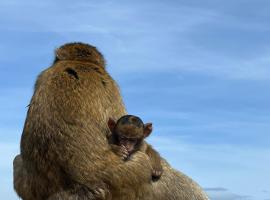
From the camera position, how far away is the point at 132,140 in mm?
10977

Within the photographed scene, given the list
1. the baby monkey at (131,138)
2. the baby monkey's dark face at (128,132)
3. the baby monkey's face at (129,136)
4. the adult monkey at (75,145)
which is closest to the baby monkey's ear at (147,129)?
the baby monkey at (131,138)

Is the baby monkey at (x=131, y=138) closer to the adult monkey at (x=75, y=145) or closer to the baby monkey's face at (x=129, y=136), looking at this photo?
the baby monkey's face at (x=129, y=136)

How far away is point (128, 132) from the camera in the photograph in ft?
35.5

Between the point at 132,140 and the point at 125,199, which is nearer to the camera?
the point at 125,199

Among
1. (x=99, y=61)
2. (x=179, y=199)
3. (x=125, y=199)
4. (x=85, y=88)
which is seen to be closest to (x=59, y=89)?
(x=85, y=88)

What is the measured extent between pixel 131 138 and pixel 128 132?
0.51 feet

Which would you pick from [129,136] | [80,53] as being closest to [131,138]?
[129,136]

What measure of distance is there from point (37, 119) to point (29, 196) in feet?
4.43

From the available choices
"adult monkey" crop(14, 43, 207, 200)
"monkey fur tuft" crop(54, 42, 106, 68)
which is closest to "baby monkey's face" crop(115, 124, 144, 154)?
"adult monkey" crop(14, 43, 207, 200)

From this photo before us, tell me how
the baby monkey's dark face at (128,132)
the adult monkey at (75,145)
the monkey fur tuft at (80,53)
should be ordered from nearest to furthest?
1. the adult monkey at (75,145)
2. the baby monkey's dark face at (128,132)
3. the monkey fur tuft at (80,53)

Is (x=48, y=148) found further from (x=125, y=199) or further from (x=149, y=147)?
(x=149, y=147)

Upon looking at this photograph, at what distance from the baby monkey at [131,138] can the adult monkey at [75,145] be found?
169 mm

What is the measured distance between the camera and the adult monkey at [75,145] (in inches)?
393

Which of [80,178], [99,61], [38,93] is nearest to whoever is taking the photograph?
[80,178]
